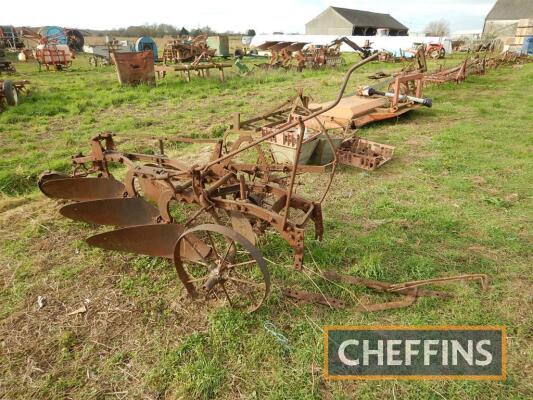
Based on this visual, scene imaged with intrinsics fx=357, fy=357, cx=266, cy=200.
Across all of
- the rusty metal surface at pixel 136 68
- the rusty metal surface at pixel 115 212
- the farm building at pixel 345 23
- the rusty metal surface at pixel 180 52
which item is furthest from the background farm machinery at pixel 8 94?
the farm building at pixel 345 23

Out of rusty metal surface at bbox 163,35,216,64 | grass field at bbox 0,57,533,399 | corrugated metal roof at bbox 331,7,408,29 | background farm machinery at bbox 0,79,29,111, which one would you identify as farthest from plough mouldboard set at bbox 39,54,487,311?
corrugated metal roof at bbox 331,7,408,29

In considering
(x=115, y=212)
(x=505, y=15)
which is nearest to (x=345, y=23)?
(x=505, y=15)

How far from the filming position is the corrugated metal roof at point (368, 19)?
4803 cm

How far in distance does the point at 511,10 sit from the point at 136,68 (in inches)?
1849

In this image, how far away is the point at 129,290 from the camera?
3047mm

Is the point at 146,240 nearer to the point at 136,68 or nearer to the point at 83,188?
the point at 83,188

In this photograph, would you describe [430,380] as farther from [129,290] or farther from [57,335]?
[57,335]

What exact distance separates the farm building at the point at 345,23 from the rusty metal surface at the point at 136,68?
39.0 m

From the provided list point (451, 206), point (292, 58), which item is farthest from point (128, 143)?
point (292, 58)

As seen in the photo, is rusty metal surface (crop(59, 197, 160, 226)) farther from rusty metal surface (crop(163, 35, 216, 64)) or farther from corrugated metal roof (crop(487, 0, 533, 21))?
corrugated metal roof (crop(487, 0, 533, 21))

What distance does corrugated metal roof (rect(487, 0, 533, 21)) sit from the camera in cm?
4006

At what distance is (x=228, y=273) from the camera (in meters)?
2.88

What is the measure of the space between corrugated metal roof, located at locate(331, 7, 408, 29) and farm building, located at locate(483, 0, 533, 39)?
47.9ft

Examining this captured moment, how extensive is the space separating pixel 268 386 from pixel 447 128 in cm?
706
